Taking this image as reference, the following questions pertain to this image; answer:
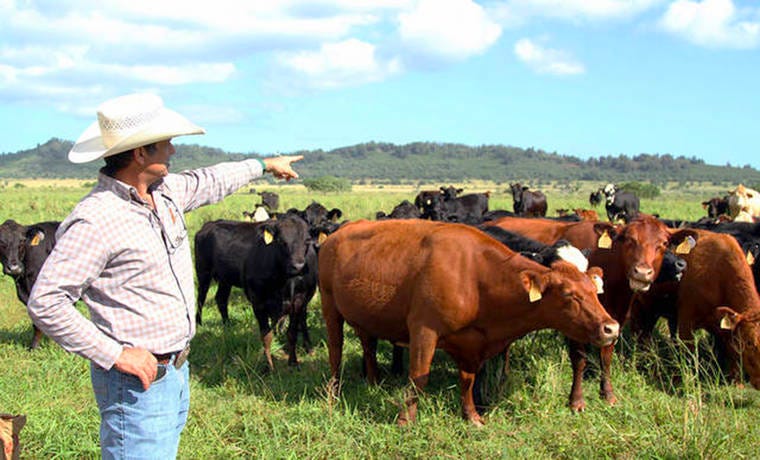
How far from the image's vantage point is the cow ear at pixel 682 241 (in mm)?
6906

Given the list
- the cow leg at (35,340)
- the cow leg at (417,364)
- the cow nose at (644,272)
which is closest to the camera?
the cow leg at (417,364)

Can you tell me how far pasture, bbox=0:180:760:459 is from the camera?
4793mm

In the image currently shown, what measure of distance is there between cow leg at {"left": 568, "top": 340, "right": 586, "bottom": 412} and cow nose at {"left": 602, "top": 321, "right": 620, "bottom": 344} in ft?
3.66

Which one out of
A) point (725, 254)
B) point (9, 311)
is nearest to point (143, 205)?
point (725, 254)

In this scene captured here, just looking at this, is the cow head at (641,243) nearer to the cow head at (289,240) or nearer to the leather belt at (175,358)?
the cow head at (289,240)

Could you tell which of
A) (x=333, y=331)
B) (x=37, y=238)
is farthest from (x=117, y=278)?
(x=37, y=238)

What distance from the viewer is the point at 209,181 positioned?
365 cm

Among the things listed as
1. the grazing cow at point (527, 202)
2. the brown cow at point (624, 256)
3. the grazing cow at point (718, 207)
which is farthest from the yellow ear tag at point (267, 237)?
the grazing cow at point (527, 202)

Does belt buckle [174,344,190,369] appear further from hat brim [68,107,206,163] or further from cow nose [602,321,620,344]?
cow nose [602,321,620,344]

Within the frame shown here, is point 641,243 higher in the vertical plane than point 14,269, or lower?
higher

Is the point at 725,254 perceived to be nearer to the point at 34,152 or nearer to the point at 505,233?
the point at 505,233

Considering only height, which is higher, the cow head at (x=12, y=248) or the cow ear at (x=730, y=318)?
the cow head at (x=12, y=248)

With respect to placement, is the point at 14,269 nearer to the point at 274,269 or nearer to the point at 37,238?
the point at 37,238

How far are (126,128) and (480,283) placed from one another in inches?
134
